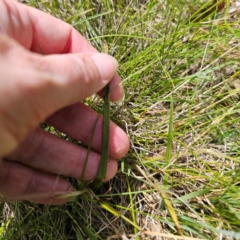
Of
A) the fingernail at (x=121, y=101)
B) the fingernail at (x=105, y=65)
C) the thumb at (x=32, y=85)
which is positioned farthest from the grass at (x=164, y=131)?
the thumb at (x=32, y=85)

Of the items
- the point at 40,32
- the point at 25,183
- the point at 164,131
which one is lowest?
the point at 25,183

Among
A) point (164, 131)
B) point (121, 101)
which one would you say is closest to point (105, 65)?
point (121, 101)

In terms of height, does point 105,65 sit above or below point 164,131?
above

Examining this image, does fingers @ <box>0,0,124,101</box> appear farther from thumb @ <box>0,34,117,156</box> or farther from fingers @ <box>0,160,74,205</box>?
fingers @ <box>0,160,74,205</box>

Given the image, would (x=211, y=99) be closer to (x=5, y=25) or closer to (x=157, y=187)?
(x=157, y=187)

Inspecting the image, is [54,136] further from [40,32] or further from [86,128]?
[40,32]

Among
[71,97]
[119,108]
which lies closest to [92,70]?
[71,97]

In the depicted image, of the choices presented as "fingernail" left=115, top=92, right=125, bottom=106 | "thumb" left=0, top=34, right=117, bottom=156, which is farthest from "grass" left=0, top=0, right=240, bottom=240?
"thumb" left=0, top=34, right=117, bottom=156

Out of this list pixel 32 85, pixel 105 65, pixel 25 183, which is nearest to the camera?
pixel 32 85
